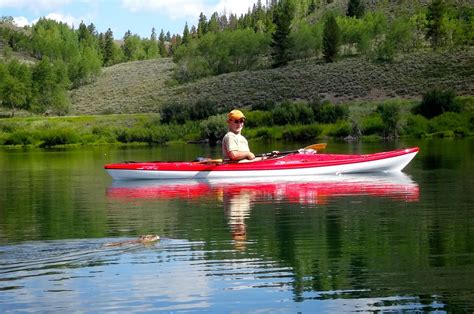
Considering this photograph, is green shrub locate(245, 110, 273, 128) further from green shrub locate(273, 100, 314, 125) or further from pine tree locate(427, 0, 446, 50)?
pine tree locate(427, 0, 446, 50)

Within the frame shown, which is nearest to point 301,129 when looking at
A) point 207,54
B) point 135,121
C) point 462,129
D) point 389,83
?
point 462,129

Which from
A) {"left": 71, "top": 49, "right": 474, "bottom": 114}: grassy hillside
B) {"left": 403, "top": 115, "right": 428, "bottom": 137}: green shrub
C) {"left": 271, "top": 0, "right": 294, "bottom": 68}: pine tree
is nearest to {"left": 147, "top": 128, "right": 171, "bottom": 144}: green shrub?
{"left": 71, "top": 49, "right": 474, "bottom": 114}: grassy hillside

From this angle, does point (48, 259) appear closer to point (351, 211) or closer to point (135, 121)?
point (351, 211)

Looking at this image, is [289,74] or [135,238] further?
[289,74]

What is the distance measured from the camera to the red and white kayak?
97.7 ft

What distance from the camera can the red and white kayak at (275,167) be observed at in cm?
2977

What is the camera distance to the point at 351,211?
20109mm

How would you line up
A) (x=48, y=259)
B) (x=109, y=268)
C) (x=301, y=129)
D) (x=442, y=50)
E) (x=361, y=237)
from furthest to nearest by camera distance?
1. (x=442, y=50)
2. (x=301, y=129)
3. (x=361, y=237)
4. (x=48, y=259)
5. (x=109, y=268)

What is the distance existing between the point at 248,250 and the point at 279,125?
62.1 meters

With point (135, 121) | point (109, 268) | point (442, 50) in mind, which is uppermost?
point (442, 50)

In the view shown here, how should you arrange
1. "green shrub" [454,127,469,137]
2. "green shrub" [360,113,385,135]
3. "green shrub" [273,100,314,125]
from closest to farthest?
"green shrub" [454,127,469,137] → "green shrub" [360,113,385,135] → "green shrub" [273,100,314,125]

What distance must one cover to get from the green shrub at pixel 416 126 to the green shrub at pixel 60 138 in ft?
100.0

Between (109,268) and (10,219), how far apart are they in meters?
8.46

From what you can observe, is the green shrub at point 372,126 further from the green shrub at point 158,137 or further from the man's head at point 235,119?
the man's head at point 235,119
